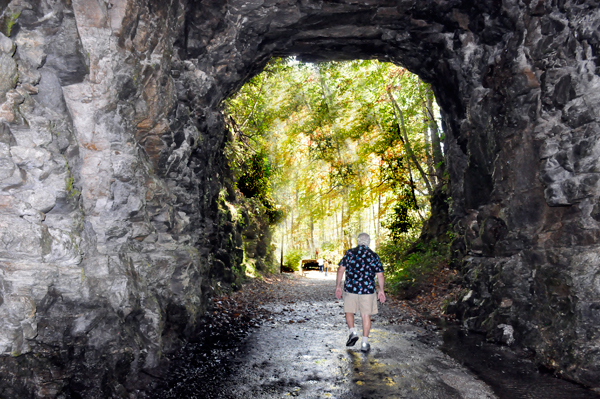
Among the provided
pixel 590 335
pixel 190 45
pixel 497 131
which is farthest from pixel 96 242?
pixel 497 131

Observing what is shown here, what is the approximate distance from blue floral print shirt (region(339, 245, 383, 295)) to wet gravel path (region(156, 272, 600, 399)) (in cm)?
104

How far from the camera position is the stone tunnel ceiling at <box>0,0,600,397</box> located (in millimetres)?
4707

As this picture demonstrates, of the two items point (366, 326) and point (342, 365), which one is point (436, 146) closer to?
point (366, 326)

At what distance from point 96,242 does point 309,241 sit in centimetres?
4269

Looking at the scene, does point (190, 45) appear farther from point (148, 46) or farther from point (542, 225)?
point (542, 225)

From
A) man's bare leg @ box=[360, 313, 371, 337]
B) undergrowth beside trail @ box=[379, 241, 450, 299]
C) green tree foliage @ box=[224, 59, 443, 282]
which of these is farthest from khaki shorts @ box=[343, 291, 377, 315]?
green tree foliage @ box=[224, 59, 443, 282]

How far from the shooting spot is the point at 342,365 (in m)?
6.23

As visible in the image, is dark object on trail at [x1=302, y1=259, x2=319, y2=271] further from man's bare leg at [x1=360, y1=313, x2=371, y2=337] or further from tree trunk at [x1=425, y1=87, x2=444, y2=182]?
man's bare leg at [x1=360, y1=313, x2=371, y2=337]

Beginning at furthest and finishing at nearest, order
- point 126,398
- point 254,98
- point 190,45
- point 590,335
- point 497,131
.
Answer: point 254,98, point 190,45, point 497,131, point 590,335, point 126,398

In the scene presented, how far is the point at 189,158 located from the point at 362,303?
4.90 m

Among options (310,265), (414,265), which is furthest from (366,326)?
(310,265)

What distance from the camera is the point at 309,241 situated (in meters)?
48.1

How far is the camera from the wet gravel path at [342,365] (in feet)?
17.0

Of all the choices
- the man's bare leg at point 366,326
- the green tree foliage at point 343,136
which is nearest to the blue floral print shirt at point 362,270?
the man's bare leg at point 366,326
